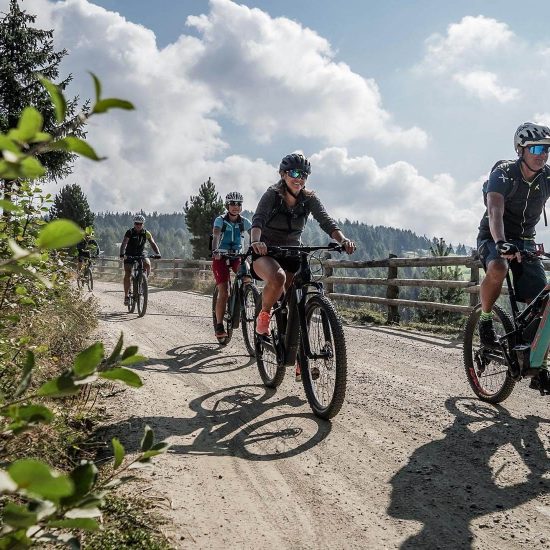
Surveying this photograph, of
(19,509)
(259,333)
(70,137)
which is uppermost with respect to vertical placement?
(70,137)

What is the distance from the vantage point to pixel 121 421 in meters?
3.63

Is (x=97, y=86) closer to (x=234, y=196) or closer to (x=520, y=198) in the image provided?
(x=520, y=198)

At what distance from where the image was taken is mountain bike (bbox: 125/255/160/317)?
10.4 metres

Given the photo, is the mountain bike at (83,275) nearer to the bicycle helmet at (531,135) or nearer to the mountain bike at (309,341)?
the mountain bike at (309,341)

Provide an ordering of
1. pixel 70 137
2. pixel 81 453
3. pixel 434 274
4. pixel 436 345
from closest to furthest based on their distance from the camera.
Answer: pixel 70 137 → pixel 81 453 → pixel 436 345 → pixel 434 274

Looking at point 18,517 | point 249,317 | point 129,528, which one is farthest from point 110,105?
point 249,317

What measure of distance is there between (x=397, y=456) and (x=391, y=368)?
8.90 ft

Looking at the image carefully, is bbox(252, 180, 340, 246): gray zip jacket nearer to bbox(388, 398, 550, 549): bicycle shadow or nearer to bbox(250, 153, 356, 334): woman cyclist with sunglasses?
bbox(250, 153, 356, 334): woman cyclist with sunglasses

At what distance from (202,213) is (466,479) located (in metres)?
44.4

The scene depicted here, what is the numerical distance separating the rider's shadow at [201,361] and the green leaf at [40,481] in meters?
4.92

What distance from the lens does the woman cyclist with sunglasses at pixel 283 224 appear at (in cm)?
470

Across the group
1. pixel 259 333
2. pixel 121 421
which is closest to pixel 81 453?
pixel 121 421

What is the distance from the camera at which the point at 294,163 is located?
495cm

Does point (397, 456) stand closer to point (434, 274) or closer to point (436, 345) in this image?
point (436, 345)
